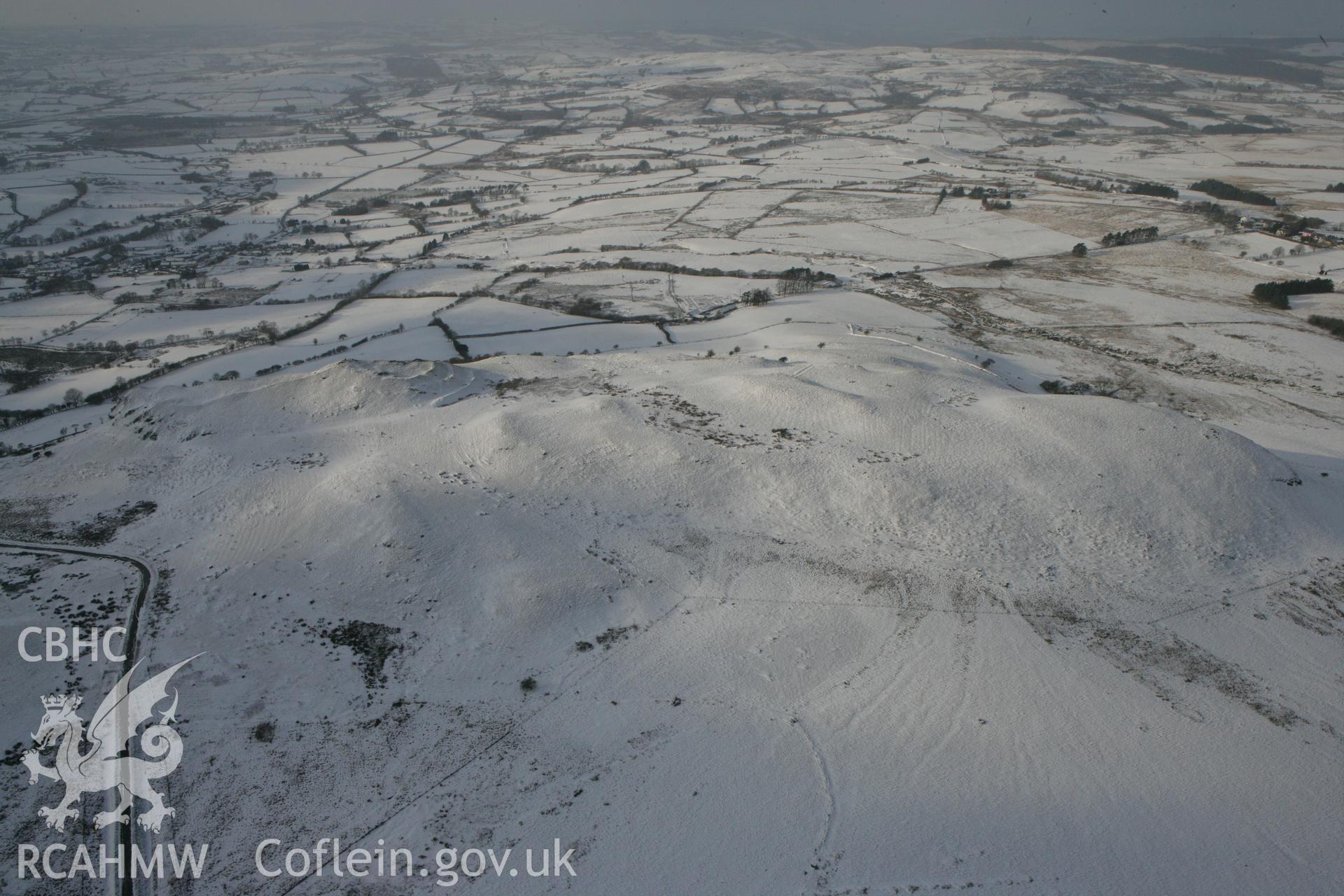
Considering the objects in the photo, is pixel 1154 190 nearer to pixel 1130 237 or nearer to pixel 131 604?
pixel 1130 237

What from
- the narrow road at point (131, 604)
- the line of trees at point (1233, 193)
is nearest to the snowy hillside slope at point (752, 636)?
the narrow road at point (131, 604)

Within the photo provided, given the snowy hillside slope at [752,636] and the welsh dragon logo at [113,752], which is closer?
the snowy hillside slope at [752,636]

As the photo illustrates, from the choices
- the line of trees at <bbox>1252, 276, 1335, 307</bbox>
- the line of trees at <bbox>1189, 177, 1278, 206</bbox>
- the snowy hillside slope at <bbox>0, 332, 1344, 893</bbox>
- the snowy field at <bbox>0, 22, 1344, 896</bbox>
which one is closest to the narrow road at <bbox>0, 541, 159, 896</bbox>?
the snowy field at <bbox>0, 22, 1344, 896</bbox>

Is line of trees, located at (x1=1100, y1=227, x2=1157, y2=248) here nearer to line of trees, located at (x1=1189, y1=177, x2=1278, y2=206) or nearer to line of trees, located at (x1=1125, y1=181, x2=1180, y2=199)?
line of trees, located at (x1=1125, y1=181, x2=1180, y2=199)

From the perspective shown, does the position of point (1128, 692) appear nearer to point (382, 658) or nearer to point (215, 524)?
point (382, 658)

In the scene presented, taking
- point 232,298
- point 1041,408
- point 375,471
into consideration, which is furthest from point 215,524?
point 232,298

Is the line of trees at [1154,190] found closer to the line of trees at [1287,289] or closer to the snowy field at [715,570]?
the snowy field at [715,570]
